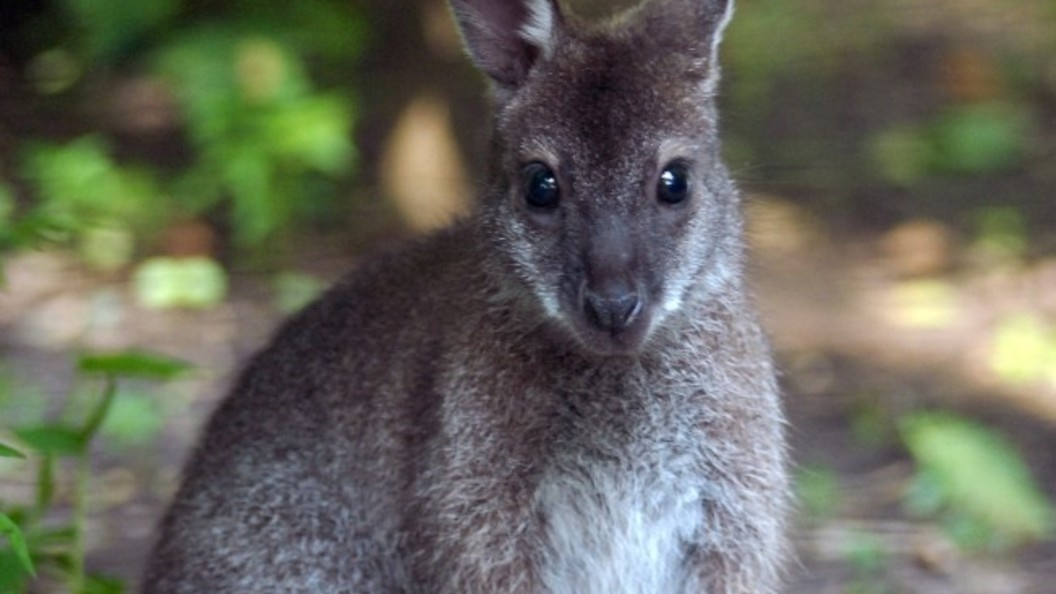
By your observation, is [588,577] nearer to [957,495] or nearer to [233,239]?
[957,495]

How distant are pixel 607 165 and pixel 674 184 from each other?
170 millimetres

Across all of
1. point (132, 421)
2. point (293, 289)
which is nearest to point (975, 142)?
point (293, 289)

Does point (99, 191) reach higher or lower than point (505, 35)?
lower

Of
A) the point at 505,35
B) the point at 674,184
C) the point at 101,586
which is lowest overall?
the point at 101,586

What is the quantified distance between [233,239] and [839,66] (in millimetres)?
2337

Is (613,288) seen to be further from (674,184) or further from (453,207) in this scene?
(453,207)

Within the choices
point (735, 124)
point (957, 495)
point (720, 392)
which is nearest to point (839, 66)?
point (735, 124)

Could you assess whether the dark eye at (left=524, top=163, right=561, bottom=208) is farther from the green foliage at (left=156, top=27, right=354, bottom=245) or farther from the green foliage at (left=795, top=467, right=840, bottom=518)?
the green foliage at (left=156, top=27, right=354, bottom=245)

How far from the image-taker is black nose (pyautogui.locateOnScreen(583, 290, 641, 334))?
3.71 meters

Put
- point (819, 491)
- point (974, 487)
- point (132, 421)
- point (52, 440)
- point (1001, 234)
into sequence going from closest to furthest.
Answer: point (52, 440) < point (974, 487) < point (819, 491) < point (132, 421) < point (1001, 234)

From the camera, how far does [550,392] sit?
4.07 m

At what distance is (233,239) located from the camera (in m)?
6.78

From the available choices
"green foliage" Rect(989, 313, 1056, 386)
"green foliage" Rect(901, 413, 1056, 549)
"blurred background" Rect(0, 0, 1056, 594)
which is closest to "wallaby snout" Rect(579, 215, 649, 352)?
"blurred background" Rect(0, 0, 1056, 594)

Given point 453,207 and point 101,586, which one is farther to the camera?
point 453,207
